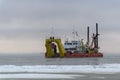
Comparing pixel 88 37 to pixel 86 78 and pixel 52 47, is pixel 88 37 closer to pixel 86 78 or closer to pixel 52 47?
pixel 52 47

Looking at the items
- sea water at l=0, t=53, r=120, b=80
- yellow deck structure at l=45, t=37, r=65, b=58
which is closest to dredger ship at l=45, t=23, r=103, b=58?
yellow deck structure at l=45, t=37, r=65, b=58

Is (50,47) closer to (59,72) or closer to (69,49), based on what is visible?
(69,49)

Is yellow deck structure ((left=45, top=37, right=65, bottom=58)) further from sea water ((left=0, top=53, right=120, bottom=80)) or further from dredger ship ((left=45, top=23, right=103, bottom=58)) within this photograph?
sea water ((left=0, top=53, right=120, bottom=80))

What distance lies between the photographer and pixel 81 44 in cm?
11525

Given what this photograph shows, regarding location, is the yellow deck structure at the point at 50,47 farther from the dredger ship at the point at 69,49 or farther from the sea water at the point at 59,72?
the sea water at the point at 59,72

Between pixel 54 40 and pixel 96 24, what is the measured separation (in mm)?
15760

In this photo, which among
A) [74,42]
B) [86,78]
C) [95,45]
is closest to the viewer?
[86,78]

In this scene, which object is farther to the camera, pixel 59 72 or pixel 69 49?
pixel 69 49

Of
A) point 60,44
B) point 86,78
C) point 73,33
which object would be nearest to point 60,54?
point 60,44

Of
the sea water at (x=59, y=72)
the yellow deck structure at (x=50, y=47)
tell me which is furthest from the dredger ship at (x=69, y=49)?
the sea water at (x=59, y=72)

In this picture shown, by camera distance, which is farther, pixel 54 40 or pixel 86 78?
pixel 54 40

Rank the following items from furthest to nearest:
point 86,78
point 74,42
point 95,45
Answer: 1. point 95,45
2. point 74,42
3. point 86,78

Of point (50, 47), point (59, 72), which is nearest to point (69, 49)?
point (50, 47)

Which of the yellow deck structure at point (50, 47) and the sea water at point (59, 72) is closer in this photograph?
the sea water at point (59, 72)
